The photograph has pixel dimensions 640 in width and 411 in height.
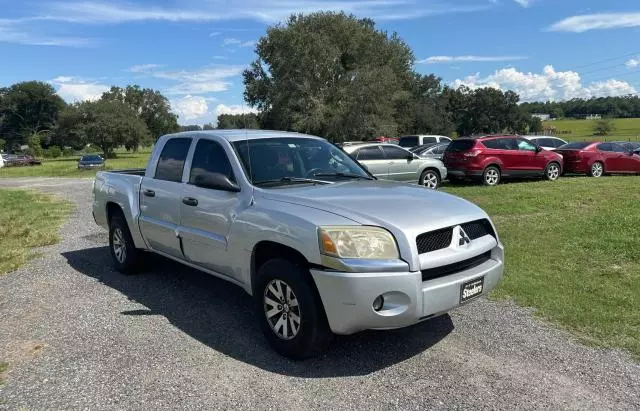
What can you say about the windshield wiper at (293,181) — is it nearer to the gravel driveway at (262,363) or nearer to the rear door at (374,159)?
the gravel driveway at (262,363)

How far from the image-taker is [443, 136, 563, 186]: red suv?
16938mm

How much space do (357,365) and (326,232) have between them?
1121 millimetres

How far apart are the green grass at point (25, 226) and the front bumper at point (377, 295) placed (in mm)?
5766

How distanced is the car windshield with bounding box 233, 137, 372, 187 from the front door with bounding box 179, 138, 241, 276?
24cm

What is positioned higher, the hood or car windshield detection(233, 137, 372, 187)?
car windshield detection(233, 137, 372, 187)

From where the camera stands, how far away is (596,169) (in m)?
19.5

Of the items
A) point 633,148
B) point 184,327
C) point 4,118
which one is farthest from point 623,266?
point 4,118

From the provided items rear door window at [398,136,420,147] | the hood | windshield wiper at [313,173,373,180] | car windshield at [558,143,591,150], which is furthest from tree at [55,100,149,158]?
the hood

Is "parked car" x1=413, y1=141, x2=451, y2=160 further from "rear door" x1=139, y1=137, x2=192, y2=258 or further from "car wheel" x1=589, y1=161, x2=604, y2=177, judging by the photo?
"rear door" x1=139, y1=137, x2=192, y2=258

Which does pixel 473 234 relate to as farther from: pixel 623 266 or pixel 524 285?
pixel 623 266

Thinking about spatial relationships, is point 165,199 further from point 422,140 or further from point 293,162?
point 422,140

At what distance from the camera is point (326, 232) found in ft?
12.3

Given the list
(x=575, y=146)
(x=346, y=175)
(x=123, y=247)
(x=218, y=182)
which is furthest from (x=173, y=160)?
(x=575, y=146)

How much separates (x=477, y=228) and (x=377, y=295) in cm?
125
